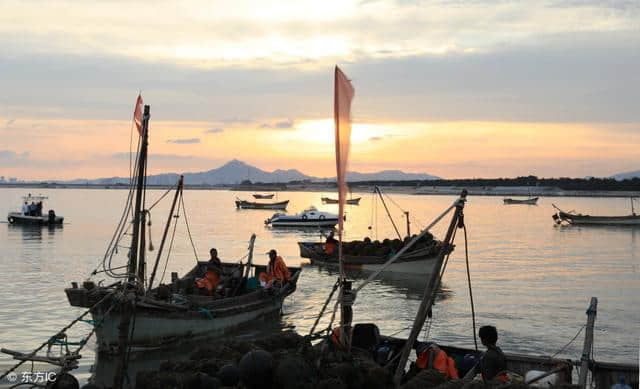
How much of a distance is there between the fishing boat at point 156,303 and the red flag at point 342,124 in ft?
12.7

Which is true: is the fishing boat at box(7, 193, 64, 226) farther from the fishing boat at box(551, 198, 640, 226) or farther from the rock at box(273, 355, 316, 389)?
the rock at box(273, 355, 316, 389)

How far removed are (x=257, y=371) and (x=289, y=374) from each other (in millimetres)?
428

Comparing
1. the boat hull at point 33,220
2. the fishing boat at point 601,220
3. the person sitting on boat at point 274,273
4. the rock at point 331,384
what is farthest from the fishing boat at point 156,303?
the fishing boat at point 601,220

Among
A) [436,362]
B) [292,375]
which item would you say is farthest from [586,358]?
[292,375]

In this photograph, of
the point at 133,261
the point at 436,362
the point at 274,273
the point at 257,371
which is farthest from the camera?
the point at 274,273

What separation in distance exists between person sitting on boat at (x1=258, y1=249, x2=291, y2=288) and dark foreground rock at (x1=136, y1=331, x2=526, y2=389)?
880 centimetres

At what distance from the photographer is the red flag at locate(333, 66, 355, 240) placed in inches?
344

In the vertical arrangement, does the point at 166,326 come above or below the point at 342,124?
below

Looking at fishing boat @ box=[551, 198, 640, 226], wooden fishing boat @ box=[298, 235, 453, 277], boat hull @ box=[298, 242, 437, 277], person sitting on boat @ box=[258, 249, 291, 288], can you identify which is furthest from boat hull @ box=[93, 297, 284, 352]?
fishing boat @ box=[551, 198, 640, 226]

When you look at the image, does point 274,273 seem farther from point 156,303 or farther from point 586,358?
point 586,358

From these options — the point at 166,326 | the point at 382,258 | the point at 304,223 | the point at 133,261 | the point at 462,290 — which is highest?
the point at 133,261

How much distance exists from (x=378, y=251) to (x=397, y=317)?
30.2ft

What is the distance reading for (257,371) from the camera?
8.87 metres

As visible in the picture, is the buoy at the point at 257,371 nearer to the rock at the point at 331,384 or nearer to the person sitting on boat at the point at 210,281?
the rock at the point at 331,384
